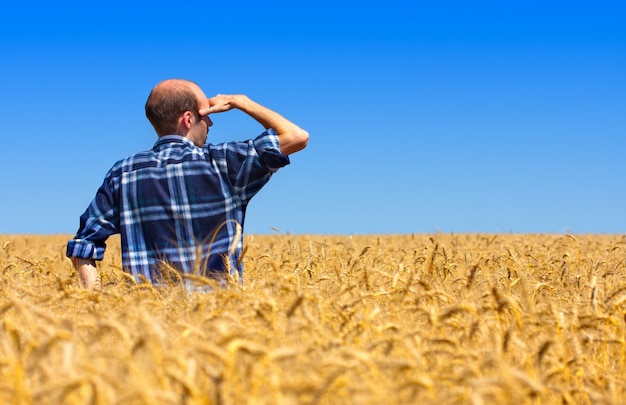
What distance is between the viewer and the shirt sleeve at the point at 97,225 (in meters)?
4.45

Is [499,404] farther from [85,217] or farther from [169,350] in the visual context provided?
[85,217]

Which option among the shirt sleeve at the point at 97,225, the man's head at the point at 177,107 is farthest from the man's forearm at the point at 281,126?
the shirt sleeve at the point at 97,225

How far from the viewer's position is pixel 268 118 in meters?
4.34

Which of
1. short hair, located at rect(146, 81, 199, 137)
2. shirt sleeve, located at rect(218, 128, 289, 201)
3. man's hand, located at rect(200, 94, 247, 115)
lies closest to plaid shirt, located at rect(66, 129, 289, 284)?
shirt sleeve, located at rect(218, 128, 289, 201)

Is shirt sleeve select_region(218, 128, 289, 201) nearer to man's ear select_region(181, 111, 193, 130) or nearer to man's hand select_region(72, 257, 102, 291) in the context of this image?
man's ear select_region(181, 111, 193, 130)

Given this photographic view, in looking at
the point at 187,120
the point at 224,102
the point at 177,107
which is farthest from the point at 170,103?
the point at 224,102

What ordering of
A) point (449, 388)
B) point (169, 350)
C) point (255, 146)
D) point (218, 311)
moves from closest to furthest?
point (169, 350) → point (449, 388) → point (218, 311) → point (255, 146)

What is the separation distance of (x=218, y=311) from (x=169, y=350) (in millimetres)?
813

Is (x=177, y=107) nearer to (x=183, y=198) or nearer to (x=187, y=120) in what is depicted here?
(x=187, y=120)

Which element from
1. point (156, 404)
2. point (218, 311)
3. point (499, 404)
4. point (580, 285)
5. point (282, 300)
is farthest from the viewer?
point (580, 285)

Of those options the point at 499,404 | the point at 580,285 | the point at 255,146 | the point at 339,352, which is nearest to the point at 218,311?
the point at 339,352

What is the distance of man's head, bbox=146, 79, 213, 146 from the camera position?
4340 mm

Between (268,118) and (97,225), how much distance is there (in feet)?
4.19

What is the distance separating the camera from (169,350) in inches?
82.2
